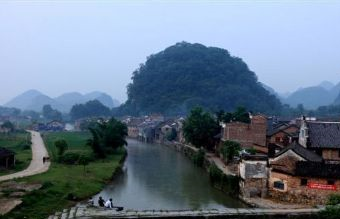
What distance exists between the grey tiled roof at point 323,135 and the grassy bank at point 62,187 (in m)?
16.1

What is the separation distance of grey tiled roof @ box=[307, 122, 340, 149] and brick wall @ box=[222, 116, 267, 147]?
10.4 meters

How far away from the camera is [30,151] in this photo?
180 feet

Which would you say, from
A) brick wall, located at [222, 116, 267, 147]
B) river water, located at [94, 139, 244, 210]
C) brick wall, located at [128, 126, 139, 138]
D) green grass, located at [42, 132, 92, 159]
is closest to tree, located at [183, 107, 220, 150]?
river water, located at [94, 139, 244, 210]

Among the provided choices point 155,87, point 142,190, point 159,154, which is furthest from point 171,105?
point 142,190

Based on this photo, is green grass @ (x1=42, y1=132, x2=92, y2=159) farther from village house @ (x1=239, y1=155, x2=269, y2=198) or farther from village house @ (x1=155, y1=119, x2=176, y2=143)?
village house @ (x1=239, y1=155, x2=269, y2=198)

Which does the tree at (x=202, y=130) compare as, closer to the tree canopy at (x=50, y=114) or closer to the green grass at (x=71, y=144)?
the green grass at (x=71, y=144)

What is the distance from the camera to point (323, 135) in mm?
35312

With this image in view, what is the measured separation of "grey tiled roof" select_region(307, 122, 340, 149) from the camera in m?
34.4

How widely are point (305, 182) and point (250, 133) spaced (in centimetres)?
1974

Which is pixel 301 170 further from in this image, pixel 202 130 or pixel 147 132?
pixel 147 132

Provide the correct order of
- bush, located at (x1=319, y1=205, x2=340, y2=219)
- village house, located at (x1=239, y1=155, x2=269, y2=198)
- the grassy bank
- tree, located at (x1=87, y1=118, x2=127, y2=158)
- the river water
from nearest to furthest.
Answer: bush, located at (x1=319, y1=205, x2=340, y2=219) → the grassy bank → village house, located at (x1=239, y1=155, x2=269, y2=198) → the river water → tree, located at (x1=87, y1=118, x2=127, y2=158)

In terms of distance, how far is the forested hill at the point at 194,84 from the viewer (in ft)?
481

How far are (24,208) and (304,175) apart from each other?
1572 cm

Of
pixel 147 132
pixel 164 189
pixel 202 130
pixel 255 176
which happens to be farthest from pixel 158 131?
pixel 255 176
